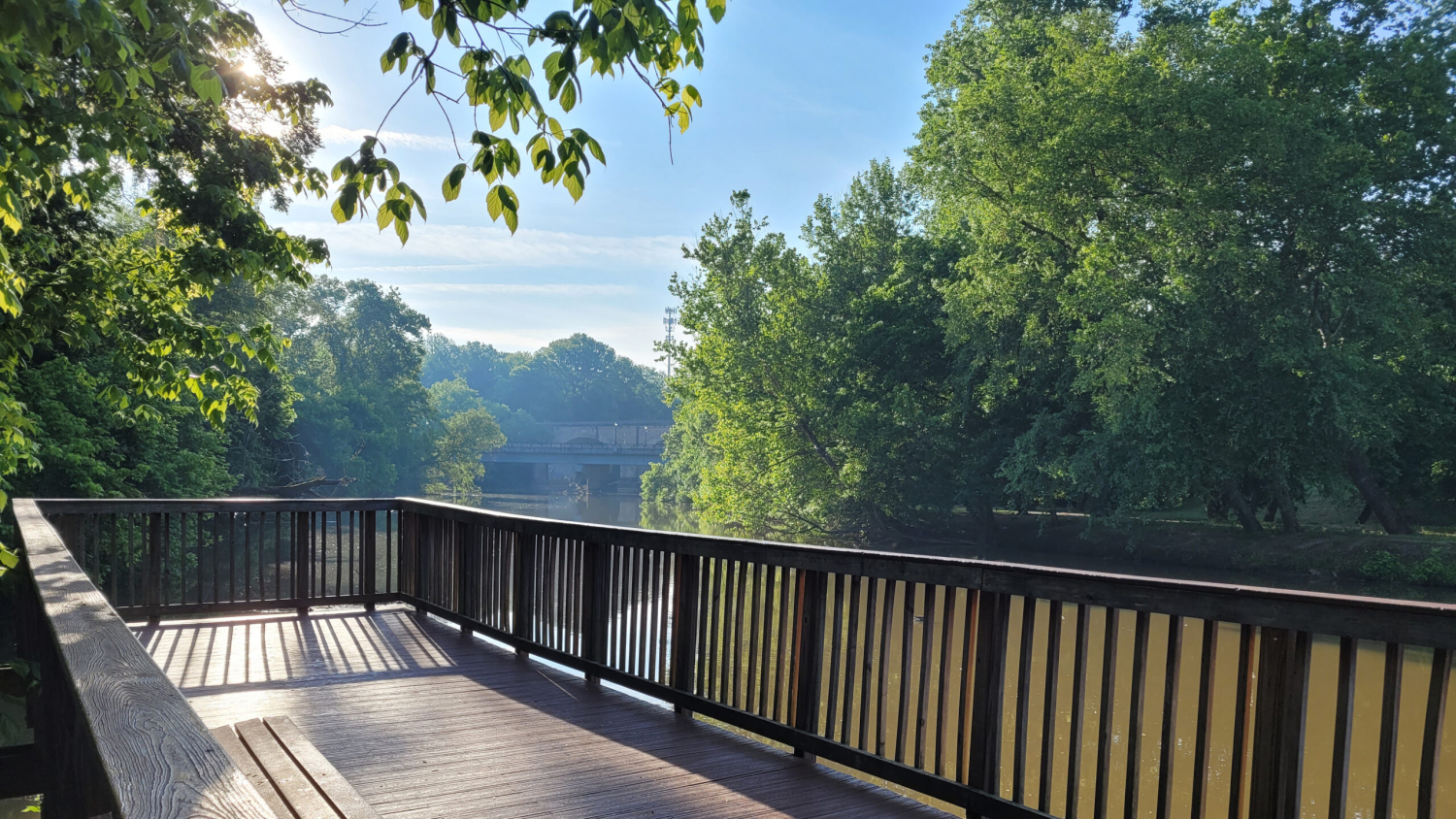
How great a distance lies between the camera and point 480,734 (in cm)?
471

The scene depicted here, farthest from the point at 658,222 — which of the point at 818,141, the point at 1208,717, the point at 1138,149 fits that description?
the point at 1208,717

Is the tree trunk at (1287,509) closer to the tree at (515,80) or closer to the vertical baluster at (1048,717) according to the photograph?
the vertical baluster at (1048,717)

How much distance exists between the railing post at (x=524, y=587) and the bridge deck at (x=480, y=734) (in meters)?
0.20

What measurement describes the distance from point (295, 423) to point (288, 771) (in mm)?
43881

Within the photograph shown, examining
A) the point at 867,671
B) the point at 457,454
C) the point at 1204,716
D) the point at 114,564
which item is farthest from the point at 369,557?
the point at 457,454

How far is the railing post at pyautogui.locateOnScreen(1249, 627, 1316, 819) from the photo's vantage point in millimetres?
2764

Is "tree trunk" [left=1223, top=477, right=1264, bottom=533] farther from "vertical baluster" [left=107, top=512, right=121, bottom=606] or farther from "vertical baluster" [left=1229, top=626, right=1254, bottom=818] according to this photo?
"vertical baluster" [left=107, top=512, right=121, bottom=606]

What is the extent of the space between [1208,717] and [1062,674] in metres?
9.83

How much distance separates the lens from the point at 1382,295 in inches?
794

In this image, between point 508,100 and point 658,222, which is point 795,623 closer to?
point 508,100

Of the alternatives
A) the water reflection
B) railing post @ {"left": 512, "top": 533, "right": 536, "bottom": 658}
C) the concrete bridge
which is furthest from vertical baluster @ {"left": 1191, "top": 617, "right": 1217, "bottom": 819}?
the concrete bridge

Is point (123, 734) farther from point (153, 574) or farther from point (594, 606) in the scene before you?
point (153, 574)

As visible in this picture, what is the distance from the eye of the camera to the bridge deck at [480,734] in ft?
12.5

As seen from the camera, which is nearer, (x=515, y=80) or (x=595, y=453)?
(x=515, y=80)
